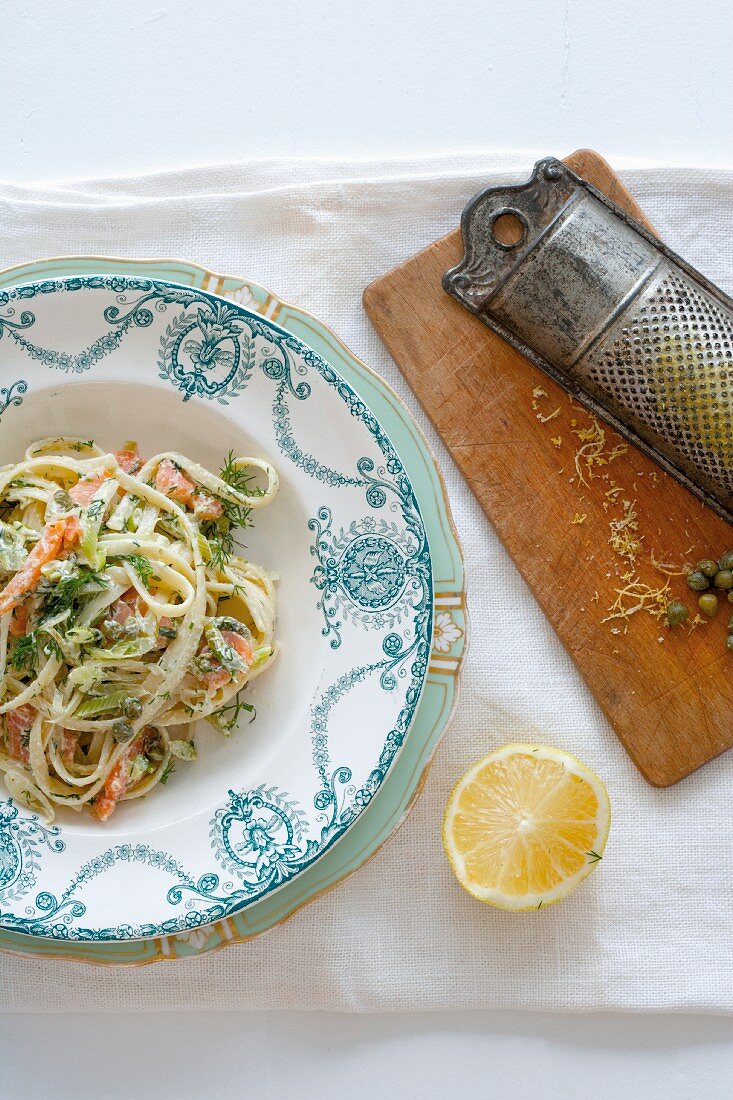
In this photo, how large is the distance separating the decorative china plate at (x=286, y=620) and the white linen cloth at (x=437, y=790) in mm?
450

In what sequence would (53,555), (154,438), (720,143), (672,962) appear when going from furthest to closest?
(720,143), (672,962), (154,438), (53,555)

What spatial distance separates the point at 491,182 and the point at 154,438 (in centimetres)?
176

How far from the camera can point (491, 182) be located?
3842mm

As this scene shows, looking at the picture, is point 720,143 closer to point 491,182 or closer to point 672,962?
point 491,182

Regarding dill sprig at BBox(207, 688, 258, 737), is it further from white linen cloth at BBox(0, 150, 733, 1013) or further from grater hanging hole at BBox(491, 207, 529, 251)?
grater hanging hole at BBox(491, 207, 529, 251)

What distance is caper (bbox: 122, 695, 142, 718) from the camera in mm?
3197

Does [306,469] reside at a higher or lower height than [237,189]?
lower

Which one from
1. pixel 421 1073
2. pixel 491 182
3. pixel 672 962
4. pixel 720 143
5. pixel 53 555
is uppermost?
pixel 720 143

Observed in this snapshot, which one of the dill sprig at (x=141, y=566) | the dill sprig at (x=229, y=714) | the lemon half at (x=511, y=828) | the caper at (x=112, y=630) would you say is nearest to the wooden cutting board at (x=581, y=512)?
the lemon half at (x=511, y=828)

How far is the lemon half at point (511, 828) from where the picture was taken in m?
3.49

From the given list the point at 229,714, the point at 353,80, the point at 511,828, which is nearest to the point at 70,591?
the point at 229,714

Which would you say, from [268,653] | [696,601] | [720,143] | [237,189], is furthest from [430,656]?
[720,143]

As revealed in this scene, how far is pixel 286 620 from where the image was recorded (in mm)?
3400

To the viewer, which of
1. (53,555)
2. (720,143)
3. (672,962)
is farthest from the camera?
(720,143)
